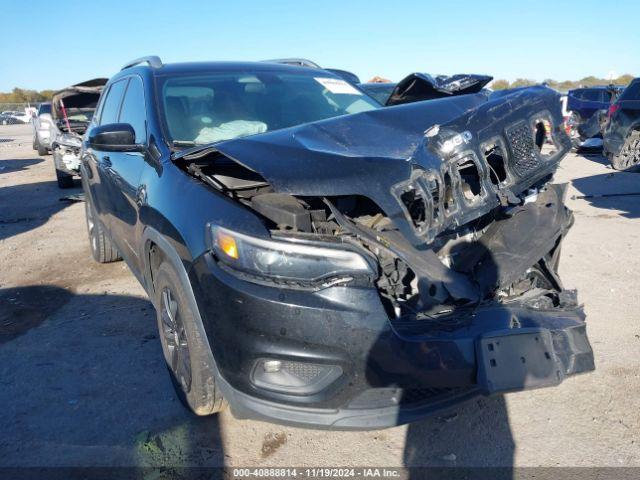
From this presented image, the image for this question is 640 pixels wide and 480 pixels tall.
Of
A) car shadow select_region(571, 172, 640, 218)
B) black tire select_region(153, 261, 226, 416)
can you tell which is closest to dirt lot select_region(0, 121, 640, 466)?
black tire select_region(153, 261, 226, 416)

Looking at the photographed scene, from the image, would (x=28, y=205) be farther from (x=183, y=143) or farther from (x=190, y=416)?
(x=190, y=416)

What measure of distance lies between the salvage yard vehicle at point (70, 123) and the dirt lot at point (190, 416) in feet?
17.7

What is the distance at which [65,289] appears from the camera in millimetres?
4688

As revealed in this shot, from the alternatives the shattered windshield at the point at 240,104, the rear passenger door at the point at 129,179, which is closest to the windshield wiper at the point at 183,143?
the shattered windshield at the point at 240,104

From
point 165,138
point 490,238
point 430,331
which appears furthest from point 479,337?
point 165,138

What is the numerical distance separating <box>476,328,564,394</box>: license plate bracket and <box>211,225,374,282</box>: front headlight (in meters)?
0.56

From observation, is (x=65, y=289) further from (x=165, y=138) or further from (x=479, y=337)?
(x=479, y=337)

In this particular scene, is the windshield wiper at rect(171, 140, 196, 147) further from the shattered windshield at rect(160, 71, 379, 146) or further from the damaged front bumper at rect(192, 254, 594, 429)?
the damaged front bumper at rect(192, 254, 594, 429)

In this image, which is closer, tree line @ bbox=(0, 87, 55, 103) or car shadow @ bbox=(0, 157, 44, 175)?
car shadow @ bbox=(0, 157, 44, 175)

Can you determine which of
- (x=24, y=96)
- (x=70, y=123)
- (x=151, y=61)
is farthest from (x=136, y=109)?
(x=24, y=96)

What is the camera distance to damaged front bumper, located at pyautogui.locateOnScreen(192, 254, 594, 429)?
6.27ft

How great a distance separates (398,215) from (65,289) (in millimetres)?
3893

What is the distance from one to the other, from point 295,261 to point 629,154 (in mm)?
8906

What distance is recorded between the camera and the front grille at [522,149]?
226cm
